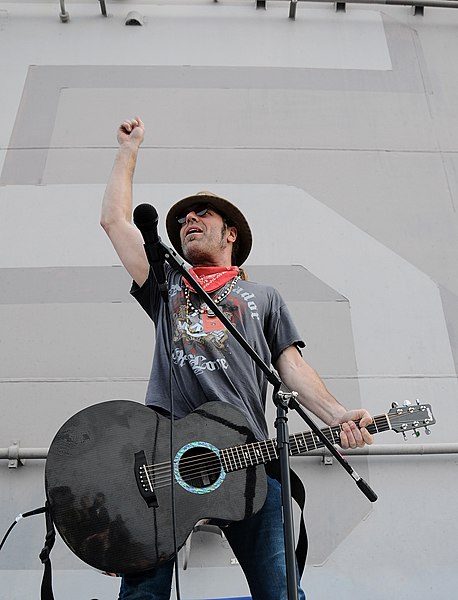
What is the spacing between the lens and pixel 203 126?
4121 mm

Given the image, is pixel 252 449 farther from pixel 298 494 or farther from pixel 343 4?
pixel 343 4

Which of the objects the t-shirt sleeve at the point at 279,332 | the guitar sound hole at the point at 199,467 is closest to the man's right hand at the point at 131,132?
the t-shirt sleeve at the point at 279,332

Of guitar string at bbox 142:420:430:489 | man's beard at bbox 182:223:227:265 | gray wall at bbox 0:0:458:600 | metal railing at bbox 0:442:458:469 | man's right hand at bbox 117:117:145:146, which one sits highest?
man's right hand at bbox 117:117:145:146

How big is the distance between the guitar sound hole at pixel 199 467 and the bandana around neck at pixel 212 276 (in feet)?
1.75

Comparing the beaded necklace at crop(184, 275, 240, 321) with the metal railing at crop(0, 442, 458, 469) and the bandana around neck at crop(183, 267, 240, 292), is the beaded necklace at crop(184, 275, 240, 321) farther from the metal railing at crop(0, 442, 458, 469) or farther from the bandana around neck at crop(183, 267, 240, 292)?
the metal railing at crop(0, 442, 458, 469)

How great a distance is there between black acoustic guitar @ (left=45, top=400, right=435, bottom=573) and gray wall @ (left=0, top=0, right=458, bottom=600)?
2.50 feet

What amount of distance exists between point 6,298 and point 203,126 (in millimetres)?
1347

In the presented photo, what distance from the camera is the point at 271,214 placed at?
3.78 meters

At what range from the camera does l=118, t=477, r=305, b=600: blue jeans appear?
200 cm

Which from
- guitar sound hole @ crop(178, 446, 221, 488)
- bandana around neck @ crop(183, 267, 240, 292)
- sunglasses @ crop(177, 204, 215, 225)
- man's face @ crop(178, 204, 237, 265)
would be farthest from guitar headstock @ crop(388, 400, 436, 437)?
sunglasses @ crop(177, 204, 215, 225)

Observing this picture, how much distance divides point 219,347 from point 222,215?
580mm

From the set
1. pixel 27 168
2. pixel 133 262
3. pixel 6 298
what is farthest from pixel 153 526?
pixel 27 168

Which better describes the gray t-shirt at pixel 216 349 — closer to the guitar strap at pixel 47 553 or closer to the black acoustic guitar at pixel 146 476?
the black acoustic guitar at pixel 146 476

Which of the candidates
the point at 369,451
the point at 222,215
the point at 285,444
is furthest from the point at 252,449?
the point at 369,451
